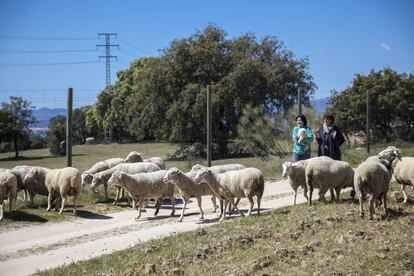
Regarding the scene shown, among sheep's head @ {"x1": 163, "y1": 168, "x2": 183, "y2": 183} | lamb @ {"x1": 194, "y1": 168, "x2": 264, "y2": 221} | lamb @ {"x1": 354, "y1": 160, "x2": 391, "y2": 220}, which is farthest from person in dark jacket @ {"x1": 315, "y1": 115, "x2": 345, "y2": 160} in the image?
sheep's head @ {"x1": 163, "y1": 168, "x2": 183, "y2": 183}

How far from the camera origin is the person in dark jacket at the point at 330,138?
45.2 ft

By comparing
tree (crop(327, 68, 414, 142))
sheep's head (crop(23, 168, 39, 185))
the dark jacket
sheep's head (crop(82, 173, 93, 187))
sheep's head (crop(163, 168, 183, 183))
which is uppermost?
tree (crop(327, 68, 414, 142))

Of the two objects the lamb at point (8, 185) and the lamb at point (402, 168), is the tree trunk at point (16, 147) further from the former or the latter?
the lamb at point (402, 168)

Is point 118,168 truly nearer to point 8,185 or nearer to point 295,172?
point 8,185

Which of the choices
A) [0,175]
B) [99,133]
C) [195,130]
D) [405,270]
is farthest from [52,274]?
[99,133]

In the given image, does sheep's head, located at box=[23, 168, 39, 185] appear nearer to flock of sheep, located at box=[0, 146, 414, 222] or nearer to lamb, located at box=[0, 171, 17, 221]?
flock of sheep, located at box=[0, 146, 414, 222]

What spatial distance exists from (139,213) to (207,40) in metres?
28.4

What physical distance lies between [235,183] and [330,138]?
10.5ft

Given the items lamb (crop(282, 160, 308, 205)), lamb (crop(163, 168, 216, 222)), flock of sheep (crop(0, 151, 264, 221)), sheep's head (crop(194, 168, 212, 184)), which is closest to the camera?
flock of sheep (crop(0, 151, 264, 221))

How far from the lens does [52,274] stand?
830 cm

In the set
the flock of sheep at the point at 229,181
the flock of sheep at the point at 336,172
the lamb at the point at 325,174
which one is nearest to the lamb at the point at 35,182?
the flock of sheep at the point at 229,181

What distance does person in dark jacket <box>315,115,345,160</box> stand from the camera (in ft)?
45.2

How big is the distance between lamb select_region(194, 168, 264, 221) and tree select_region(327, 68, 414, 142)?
22922 millimetres

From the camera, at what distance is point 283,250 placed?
822cm
